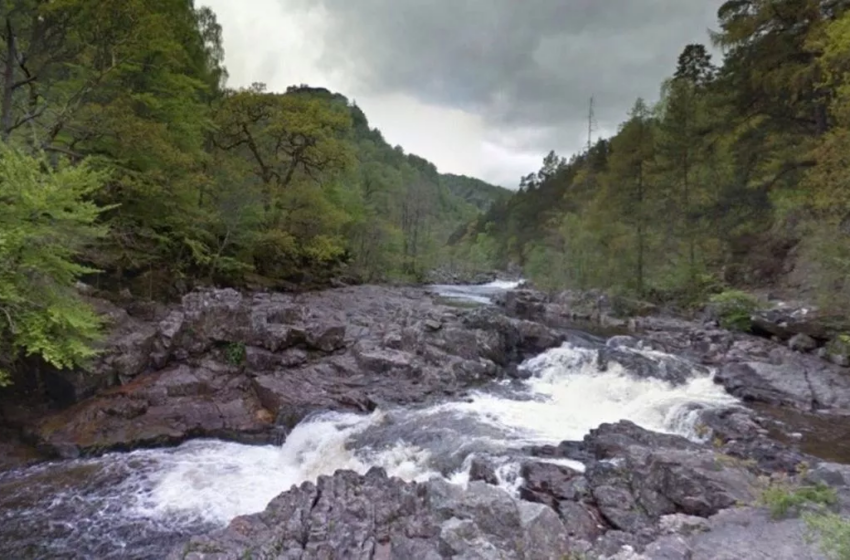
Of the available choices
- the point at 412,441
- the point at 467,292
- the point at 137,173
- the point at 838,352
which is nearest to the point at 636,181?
the point at 467,292

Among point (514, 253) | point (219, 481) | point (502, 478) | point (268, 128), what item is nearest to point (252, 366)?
point (219, 481)

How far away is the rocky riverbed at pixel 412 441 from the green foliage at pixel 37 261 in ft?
8.76

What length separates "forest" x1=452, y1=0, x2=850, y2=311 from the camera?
1479cm

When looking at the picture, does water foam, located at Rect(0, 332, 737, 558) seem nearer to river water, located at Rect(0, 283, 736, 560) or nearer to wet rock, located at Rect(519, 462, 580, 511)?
river water, located at Rect(0, 283, 736, 560)

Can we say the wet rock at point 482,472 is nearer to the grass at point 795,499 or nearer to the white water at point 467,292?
the grass at point 795,499

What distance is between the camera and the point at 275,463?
418 inches

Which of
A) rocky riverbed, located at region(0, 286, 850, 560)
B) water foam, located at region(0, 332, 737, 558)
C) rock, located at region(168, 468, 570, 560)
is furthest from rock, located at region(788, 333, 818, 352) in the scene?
rock, located at region(168, 468, 570, 560)

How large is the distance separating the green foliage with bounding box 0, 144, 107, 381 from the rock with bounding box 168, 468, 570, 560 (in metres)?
5.35

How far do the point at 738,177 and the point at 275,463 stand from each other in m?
24.2

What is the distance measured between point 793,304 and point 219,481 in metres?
21.5

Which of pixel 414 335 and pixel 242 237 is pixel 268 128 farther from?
pixel 414 335

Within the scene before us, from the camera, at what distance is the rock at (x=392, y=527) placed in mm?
5543

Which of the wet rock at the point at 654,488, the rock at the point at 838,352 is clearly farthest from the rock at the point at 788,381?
the wet rock at the point at 654,488

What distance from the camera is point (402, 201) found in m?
51.5
